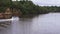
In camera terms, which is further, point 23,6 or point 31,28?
point 23,6

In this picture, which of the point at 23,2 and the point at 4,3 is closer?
the point at 4,3

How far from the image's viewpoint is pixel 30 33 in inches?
356

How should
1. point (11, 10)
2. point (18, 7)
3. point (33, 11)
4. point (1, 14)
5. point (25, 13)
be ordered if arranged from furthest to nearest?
1. point (33, 11)
2. point (25, 13)
3. point (18, 7)
4. point (11, 10)
5. point (1, 14)

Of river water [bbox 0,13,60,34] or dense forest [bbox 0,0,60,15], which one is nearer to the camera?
river water [bbox 0,13,60,34]

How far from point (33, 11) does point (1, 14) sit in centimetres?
839

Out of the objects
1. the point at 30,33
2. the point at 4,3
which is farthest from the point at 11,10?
the point at 30,33

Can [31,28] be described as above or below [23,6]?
below

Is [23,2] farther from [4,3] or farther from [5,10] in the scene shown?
[5,10]

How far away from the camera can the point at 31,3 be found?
23219 mm

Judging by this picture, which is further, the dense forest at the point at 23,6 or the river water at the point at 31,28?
the dense forest at the point at 23,6

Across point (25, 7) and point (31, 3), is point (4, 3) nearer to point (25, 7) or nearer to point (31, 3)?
point (25, 7)

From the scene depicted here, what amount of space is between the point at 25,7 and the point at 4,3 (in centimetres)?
375

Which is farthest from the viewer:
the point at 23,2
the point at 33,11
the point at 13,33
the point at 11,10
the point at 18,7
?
the point at 33,11

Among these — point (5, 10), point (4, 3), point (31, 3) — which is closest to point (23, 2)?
point (31, 3)
